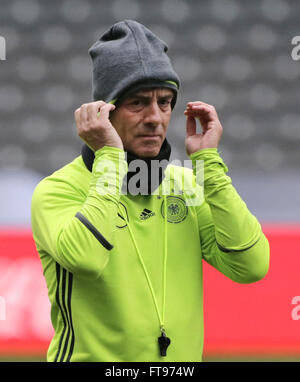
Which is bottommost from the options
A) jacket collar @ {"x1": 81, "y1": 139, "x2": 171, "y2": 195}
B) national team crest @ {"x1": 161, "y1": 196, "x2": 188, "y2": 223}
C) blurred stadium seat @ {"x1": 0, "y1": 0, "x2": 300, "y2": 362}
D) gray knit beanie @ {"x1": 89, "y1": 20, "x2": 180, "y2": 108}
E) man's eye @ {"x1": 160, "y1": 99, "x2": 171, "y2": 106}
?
national team crest @ {"x1": 161, "y1": 196, "x2": 188, "y2": 223}

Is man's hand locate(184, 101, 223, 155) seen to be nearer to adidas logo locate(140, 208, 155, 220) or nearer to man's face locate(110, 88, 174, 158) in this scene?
man's face locate(110, 88, 174, 158)

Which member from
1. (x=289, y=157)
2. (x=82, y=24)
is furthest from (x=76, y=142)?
(x=289, y=157)

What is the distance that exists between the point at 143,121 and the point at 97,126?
5.8 inches

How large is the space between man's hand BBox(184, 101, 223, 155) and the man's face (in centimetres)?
10

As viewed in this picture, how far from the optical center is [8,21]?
231 inches

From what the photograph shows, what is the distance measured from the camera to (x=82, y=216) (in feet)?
4.65

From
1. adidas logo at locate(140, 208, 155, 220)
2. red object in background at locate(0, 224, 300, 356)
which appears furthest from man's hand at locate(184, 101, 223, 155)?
red object in background at locate(0, 224, 300, 356)

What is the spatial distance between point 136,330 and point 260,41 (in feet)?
16.2

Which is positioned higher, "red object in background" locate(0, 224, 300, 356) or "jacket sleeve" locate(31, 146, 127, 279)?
"jacket sleeve" locate(31, 146, 127, 279)

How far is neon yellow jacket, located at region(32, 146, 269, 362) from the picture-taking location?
1431 millimetres

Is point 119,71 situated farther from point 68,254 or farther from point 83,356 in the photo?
point 83,356

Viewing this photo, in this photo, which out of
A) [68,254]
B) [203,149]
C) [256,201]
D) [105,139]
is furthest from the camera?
[256,201]

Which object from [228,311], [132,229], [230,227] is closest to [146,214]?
[132,229]

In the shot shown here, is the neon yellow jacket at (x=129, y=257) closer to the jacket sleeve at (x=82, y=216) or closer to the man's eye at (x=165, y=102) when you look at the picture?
the jacket sleeve at (x=82, y=216)
